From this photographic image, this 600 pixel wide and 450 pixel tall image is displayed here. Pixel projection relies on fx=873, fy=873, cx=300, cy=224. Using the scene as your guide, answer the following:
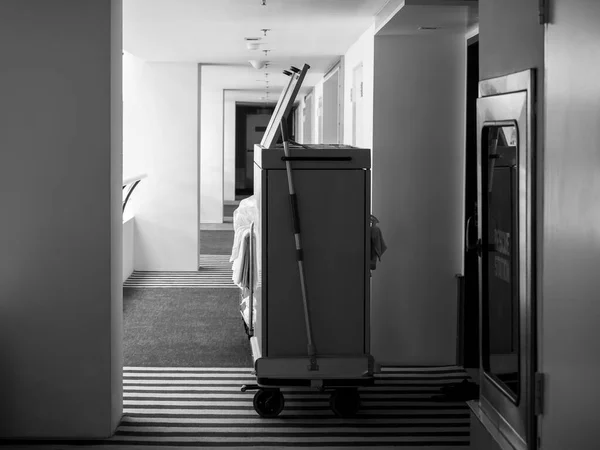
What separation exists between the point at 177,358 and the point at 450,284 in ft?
6.78

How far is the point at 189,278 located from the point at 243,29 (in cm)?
373

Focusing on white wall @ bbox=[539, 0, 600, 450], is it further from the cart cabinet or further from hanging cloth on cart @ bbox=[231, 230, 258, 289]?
hanging cloth on cart @ bbox=[231, 230, 258, 289]

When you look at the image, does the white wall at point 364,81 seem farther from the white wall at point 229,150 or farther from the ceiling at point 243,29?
the white wall at point 229,150

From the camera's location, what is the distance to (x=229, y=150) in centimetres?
1997

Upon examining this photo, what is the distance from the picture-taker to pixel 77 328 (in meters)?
4.52

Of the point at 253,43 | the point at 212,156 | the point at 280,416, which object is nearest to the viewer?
the point at 280,416

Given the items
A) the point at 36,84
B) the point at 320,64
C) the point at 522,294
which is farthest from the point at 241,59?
the point at 522,294

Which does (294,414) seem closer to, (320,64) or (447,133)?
(447,133)

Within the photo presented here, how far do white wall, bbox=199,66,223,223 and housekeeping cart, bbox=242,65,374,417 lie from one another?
11496 millimetres

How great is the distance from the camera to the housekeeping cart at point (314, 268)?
489 centimetres

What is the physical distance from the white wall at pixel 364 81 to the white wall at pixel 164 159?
2.93 meters

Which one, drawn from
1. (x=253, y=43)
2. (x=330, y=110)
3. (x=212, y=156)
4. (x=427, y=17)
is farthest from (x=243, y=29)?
(x=212, y=156)

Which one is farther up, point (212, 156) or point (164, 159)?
point (212, 156)

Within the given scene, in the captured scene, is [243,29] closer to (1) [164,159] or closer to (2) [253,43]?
(2) [253,43]
